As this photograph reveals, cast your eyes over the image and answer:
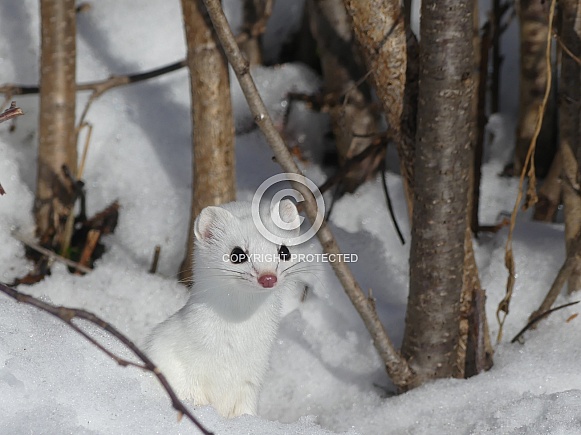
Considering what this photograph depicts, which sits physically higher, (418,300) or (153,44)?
(153,44)

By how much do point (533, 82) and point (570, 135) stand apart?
568 millimetres

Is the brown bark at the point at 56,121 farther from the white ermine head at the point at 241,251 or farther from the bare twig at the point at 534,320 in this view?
the bare twig at the point at 534,320

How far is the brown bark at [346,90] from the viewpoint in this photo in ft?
9.82

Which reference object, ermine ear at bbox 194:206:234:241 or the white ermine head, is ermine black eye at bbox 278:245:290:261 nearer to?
the white ermine head

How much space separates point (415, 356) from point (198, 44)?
107 centimetres

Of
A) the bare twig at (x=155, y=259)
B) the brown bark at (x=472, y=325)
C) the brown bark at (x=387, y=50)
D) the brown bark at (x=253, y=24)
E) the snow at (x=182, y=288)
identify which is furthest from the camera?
the brown bark at (x=253, y=24)

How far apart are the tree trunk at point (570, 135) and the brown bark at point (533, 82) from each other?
0.43m

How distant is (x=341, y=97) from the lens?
115 inches

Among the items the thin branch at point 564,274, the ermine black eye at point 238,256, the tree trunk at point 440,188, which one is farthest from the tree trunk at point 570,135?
the ermine black eye at point 238,256

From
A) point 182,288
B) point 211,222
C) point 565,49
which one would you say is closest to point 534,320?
point 565,49

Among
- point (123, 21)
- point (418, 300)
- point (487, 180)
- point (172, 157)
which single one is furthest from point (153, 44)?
point (418, 300)

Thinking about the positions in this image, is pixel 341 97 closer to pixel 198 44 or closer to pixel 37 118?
pixel 198 44

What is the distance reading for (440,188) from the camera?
6.70 feet

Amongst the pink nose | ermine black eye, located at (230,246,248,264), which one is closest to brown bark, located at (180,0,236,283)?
ermine black eye, located at (230,246,248,264)
